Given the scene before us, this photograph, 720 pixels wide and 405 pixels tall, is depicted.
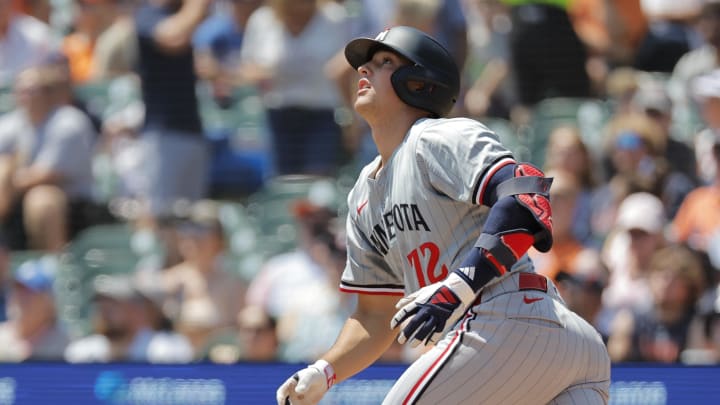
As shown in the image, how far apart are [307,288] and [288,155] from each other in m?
1.10

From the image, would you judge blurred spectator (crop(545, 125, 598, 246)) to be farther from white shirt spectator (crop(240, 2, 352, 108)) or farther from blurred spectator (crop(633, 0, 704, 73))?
white shirt spectator (crop(240, 2, 352, 108))

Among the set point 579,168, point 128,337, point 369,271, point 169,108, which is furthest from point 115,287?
point 369,271

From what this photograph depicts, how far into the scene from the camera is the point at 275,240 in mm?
7582

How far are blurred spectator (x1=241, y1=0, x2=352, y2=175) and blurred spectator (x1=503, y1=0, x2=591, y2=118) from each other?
1074mm

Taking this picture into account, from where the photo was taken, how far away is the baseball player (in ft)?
10.1

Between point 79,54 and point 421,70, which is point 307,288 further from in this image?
point 421,70

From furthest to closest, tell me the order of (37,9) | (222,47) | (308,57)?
(37,9)
(222,47)
(308,57)

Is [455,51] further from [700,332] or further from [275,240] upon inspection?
[700,332]

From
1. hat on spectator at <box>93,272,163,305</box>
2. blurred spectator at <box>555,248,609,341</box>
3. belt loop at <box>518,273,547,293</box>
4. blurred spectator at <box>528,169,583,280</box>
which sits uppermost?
belt loop at <box>518,273,547,293</box>

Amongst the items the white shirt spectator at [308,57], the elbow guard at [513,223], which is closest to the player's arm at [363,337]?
the elbow guard at [513,223]

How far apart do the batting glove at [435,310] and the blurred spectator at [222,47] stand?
5.36 metres

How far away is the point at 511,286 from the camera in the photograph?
129 inches

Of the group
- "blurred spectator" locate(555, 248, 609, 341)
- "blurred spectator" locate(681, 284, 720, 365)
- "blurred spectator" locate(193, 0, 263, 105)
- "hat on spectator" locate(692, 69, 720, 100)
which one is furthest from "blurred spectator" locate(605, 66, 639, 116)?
"blurred spectator" locate(193, 0, 263, 105)

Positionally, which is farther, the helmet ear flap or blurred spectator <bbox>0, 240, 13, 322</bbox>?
blurred spectator <bbox>0, 240, 13, 322</bbox>
